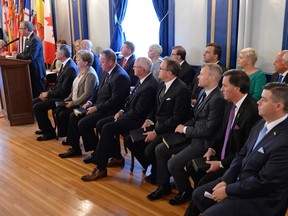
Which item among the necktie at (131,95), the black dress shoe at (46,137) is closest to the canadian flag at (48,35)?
the black dress shoe at (46,137)

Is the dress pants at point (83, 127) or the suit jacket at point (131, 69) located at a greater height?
the suit jacket at point (131, 69)

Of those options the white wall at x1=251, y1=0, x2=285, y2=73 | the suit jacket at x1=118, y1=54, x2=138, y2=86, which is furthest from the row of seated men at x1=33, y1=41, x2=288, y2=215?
the suit jacket at x1=118, y1=54, x2=138, y2=86

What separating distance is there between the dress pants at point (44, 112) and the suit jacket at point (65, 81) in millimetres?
108

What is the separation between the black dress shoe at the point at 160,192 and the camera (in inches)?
120

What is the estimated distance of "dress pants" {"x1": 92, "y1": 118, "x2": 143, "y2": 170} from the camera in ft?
11.4

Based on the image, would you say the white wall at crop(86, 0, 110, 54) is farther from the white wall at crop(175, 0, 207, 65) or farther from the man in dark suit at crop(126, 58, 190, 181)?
the man in dark suit at crop(126, 58, 190, 181)

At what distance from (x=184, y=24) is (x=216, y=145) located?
2.78 meters

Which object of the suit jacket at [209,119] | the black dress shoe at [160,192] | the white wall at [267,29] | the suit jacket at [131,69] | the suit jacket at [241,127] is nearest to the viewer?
the suit jacket at [241,127]

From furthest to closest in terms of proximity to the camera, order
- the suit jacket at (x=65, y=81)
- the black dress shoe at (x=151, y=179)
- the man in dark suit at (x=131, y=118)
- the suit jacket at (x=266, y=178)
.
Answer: the suit jacket at (x=65, y=81), the man in dark suit at (x=131, y=118), the black dress shoe at (x=151, y=179), the suit jacket at (x=266, y=178)

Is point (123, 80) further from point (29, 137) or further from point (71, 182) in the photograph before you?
point (29, 137)

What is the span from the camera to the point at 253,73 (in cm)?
378

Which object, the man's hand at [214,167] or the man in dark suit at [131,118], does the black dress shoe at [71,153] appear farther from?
the man's hand at [214,167]

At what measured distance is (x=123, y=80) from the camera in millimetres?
3850

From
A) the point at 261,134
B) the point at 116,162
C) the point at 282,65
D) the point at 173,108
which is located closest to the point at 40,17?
the point at 116,162
